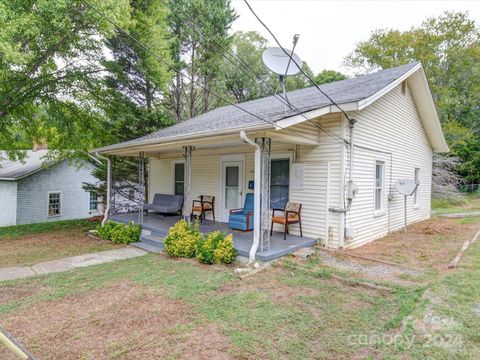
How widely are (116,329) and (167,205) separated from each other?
6.79 metres

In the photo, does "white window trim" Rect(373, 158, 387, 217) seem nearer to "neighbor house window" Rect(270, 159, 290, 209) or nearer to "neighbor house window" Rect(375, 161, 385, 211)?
"neighbor house window" Rect(375, 161, 385, 211)

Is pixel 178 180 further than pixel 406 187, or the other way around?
pixel 178 180

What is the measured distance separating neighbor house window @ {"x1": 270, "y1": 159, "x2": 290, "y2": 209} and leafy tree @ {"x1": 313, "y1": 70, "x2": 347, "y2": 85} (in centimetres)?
1830

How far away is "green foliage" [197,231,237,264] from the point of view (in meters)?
5.44

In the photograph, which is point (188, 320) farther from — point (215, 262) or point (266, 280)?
point (215, 262)

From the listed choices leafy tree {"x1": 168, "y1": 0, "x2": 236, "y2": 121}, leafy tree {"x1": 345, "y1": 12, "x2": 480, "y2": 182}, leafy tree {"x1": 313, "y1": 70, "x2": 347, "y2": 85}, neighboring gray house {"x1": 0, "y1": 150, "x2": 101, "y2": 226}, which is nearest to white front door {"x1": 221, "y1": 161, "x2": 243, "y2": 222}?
leafy tree {"x1": 168, "y1": 0, "x2": 236, "y2": 121}

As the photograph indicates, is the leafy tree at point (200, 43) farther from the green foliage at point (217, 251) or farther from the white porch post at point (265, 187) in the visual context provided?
the green foliage at point (217, 251)

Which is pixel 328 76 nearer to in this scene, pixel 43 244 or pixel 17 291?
pixel 43 244

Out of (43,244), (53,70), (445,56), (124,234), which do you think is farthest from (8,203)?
(445,56)

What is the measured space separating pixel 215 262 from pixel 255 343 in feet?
8.94

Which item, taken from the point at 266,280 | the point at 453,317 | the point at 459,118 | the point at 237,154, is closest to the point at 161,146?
the point at 237,154

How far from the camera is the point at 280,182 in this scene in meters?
7.31

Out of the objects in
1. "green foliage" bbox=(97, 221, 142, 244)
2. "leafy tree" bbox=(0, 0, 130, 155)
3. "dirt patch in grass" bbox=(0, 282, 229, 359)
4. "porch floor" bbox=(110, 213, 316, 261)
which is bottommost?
"dirt patch in grass" bbox=(0, 282, 229, 359)

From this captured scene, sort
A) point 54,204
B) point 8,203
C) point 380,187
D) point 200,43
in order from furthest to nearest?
point 200,43 → point 54,204 → point 8,203 → point 380,187
